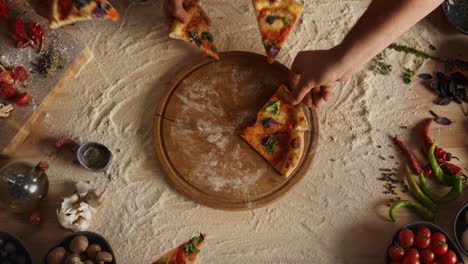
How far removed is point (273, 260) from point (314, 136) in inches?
38.1

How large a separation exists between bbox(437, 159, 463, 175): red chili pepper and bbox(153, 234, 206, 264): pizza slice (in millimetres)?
1904

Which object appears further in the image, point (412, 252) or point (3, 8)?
point (3, 8)

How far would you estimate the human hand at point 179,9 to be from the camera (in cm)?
331

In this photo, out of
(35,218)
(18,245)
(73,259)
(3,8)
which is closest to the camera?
(73,259)

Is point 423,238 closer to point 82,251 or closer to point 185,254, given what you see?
point 185,254

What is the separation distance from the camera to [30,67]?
3.30 meters

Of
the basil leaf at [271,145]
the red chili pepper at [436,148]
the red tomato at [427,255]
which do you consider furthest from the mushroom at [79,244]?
the red chili pepper at [436,148]

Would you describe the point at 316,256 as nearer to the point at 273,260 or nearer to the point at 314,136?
the point at 273,260

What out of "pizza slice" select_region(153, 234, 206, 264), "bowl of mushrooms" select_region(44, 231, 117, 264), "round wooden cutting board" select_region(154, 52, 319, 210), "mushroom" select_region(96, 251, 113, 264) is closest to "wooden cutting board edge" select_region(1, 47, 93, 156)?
"round wooden cutting board" select_region(154, 52, 319, 210)

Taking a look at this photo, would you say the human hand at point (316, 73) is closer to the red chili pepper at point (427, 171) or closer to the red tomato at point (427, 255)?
the red chili pepper at point (427, 171)

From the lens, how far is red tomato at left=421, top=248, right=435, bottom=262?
9.48 ft

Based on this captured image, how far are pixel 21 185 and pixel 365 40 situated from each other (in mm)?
2413

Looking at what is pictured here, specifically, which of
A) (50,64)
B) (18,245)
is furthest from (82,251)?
(50,64)

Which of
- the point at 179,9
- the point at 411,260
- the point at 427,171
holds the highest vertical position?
the point at 179,9
